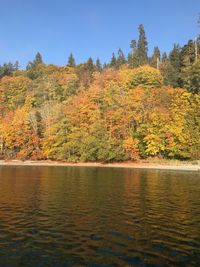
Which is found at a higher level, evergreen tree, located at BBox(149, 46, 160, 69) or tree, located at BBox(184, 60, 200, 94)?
evergreen tree, located at BBox(149, 46, 160, 69)

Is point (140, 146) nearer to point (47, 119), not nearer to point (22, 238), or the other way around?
point (47, 119)

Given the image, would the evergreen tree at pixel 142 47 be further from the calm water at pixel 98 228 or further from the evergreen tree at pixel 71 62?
the calm water at pixel 98 228

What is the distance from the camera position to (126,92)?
104 m

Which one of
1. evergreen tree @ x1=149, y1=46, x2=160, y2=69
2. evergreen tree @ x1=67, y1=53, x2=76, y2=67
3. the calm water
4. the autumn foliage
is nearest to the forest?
the autumn foliage

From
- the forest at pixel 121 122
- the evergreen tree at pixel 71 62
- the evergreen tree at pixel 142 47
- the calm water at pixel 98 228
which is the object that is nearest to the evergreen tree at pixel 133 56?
the evergreen tree at pixel 142 47

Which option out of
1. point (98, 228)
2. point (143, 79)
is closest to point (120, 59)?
point (143, 79)

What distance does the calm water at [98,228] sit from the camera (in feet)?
47.4

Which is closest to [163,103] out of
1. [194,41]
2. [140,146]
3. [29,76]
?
[140,146]

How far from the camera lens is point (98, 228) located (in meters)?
19.5

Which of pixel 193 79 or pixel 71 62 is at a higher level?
pixel 71 62

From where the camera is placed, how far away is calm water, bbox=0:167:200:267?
14445 mm

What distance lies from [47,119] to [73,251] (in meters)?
92.7

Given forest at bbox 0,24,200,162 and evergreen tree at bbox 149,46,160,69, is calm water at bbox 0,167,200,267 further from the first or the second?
evergreen tree at bbox 149,46,160,69

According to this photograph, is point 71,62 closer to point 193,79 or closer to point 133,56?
point 133,56
